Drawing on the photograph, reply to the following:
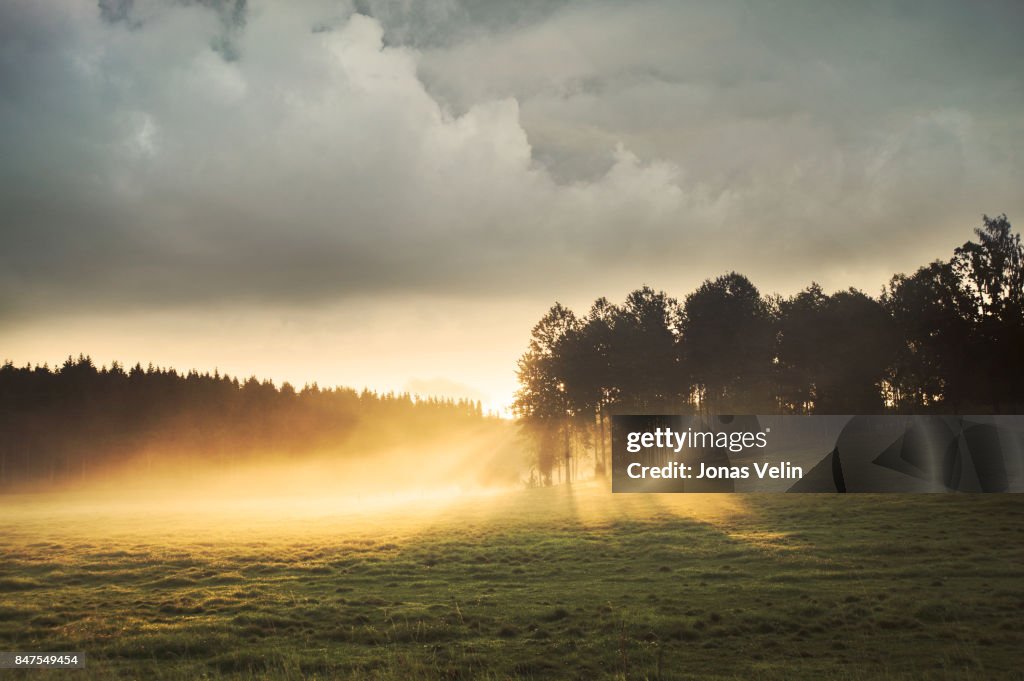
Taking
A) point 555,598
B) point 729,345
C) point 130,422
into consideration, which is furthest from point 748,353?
point 130,422

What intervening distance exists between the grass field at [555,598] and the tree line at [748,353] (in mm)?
34777

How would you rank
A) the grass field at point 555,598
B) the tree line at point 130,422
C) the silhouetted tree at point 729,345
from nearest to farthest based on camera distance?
1. the grass field at point 555,598
2. the silhouetted tree at point 729,345
3. the tree line at point 130,422

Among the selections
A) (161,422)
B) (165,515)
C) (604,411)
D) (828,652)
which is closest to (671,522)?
(828,652)

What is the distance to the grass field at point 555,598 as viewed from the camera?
1734cm

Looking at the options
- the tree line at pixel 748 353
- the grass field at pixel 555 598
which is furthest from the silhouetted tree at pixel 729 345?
the grass field at pixel 555 598

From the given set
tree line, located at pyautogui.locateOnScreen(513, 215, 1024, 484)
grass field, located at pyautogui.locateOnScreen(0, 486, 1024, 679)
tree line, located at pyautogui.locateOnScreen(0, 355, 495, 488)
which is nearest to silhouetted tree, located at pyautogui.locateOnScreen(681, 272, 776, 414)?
tree line, located at pyautogui.locateOnScreen(513, 215, 1024, 484)

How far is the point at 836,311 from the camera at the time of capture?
8575 cm

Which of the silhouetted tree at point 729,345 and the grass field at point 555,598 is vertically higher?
the silhouetted tree at point 729,345

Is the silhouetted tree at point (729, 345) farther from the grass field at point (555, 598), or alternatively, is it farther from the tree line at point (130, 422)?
the tree line at point (130, 422)

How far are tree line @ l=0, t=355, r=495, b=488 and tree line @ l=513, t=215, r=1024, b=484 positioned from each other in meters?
78.5

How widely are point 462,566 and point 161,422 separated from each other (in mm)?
117062

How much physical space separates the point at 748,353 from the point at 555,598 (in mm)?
62178

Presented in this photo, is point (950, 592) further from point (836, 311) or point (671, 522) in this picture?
point (836, 311)

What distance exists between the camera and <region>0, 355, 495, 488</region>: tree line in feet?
387
